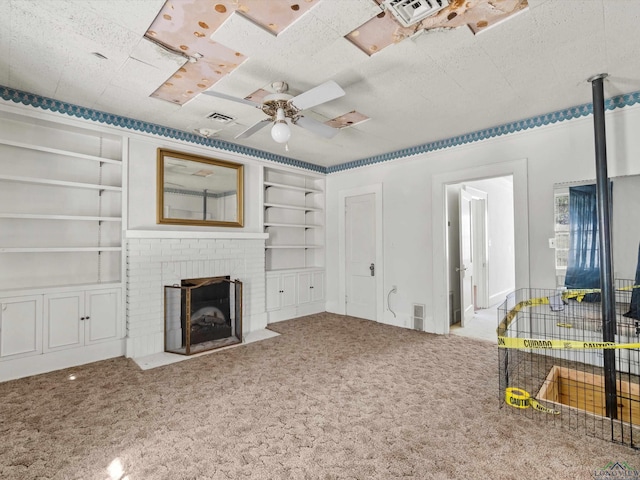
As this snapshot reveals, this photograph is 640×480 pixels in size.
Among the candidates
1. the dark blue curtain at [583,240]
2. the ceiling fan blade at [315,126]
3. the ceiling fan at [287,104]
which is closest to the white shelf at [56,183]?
the ceiling fan at [287,104]

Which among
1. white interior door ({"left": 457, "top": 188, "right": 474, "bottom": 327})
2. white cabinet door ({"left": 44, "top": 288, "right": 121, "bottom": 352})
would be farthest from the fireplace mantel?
white interior door ({"left": 457, "top": 188, "right": 474, "bottom": 327})

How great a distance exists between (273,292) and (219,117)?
2.71m

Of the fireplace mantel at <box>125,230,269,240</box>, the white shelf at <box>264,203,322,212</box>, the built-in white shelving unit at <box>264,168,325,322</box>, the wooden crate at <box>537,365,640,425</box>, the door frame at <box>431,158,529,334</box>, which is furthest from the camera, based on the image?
the built-in white shelving unit at <box>264,168,325,322</box>

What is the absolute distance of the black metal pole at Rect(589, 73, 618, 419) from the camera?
232cm

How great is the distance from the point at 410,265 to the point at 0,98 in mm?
4903

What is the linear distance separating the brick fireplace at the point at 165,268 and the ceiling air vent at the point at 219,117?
1396 mm

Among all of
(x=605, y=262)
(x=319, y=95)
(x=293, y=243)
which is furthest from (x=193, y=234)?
(x=605, y=262)

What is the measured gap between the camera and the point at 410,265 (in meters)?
4.74

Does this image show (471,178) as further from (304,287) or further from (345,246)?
(304,287)

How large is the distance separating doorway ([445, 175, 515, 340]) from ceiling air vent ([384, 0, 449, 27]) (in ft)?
9.09

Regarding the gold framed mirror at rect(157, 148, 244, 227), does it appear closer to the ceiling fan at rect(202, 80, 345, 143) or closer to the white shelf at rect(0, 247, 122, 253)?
the white shelf at rect(0, 247, 122, 253)

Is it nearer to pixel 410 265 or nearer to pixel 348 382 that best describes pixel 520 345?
pixel 348 382

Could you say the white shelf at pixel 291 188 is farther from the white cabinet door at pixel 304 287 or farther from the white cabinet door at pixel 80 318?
the white cabinet door at pixel 80 318

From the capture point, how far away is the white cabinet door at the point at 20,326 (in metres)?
2.95
